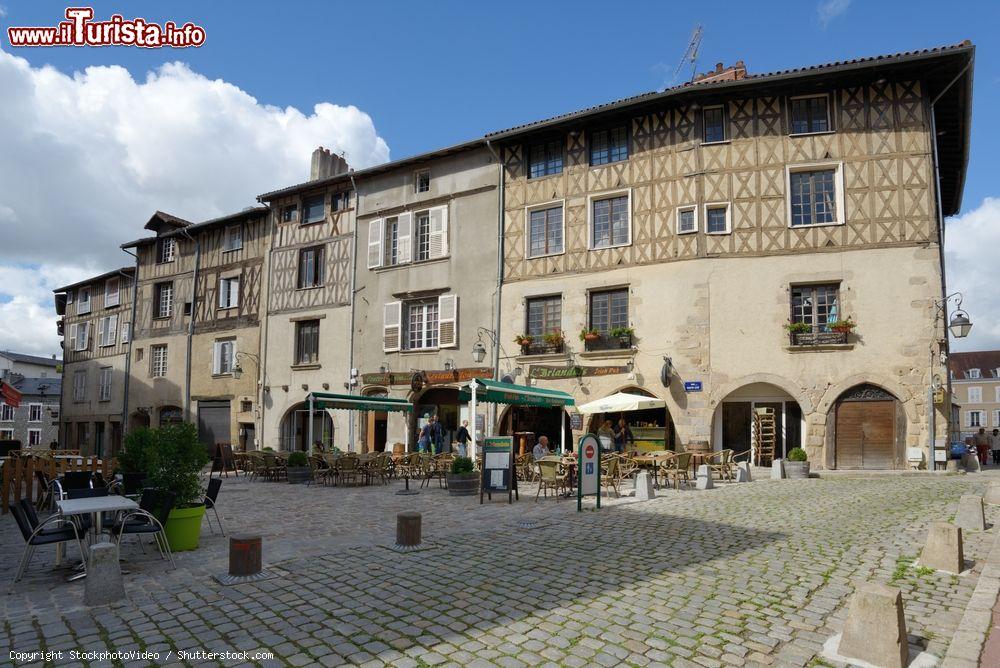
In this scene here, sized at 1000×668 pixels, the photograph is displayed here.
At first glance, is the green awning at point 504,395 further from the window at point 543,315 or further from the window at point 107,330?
the window at point 107,330

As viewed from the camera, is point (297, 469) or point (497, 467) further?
point (297, 469)

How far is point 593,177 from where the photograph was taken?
691 inches

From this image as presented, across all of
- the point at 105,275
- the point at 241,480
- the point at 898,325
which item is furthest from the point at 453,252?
the point at 105,275

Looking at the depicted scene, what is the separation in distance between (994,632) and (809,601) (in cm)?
118

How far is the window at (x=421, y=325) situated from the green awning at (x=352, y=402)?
3318 mm

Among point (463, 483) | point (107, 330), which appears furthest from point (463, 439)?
point (107, 330)

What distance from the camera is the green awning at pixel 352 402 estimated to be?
47.0ft

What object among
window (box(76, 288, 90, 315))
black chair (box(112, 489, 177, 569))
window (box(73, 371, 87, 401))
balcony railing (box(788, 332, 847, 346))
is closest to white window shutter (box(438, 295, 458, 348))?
balcony railing (box(788, 332, 847, 346))

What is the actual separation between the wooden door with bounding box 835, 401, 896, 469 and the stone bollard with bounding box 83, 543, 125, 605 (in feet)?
47.4

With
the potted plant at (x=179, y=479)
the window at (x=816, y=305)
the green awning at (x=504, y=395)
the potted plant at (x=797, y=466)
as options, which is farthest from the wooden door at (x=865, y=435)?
the potted plant at (x=179, y=479)

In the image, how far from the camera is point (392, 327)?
66.7 ft

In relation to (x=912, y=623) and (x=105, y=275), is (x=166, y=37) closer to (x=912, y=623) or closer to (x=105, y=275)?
(x=912, y=623)

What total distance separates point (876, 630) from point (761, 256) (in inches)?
514

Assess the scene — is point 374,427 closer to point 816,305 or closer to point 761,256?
point 761,256
